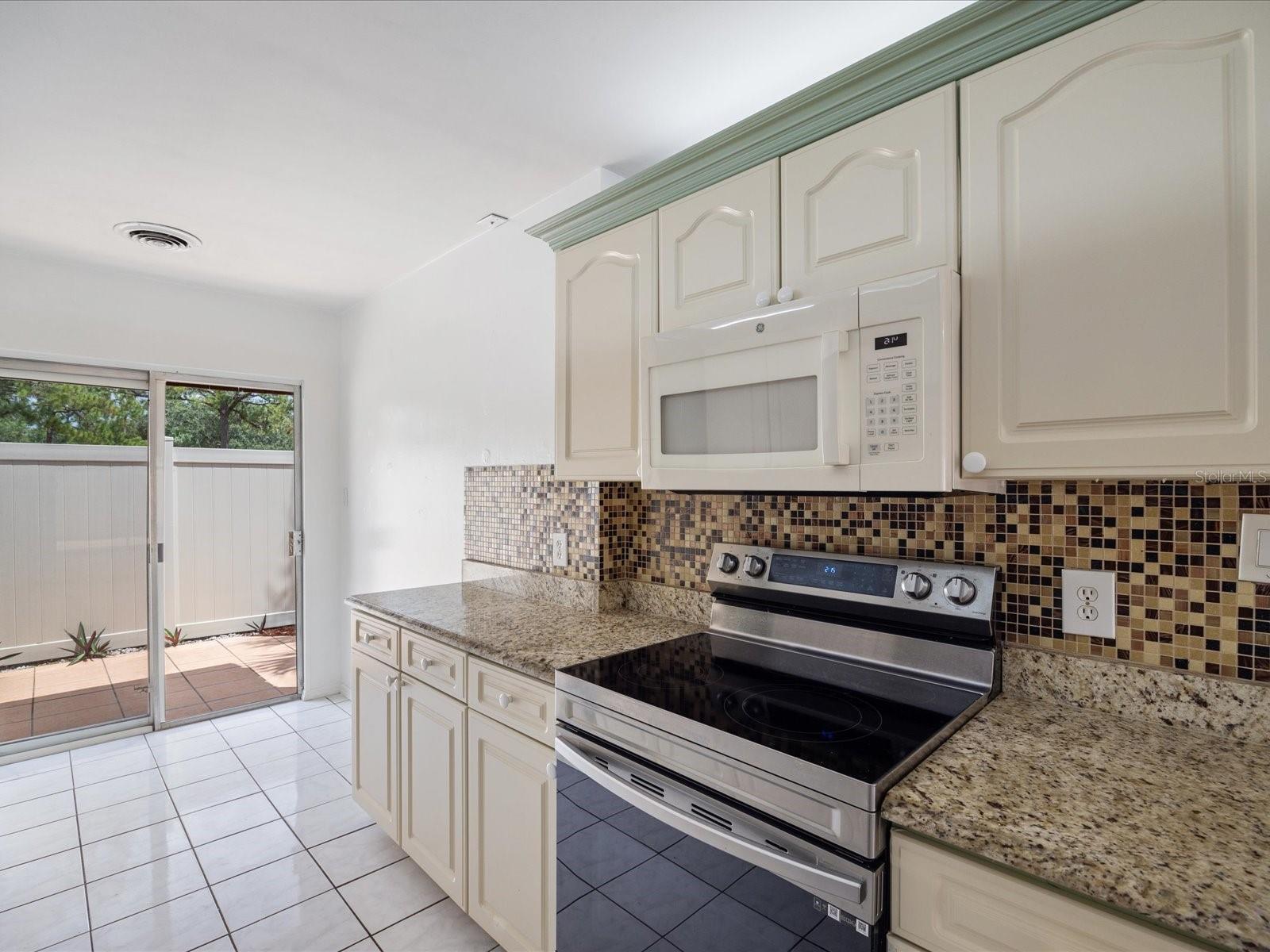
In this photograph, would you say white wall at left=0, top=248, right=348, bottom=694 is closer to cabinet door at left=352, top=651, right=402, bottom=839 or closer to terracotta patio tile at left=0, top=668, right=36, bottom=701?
terracotta patio tile at left=0, top=668, right=36, bottom=701

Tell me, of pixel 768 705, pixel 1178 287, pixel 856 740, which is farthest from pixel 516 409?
pixel 1178 287

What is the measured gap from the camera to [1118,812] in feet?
2.90

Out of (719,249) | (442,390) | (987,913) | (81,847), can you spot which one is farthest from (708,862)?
(81,847)

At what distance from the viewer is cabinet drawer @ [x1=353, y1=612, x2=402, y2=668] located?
7.24ft

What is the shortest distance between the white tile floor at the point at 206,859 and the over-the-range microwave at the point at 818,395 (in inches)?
65.2

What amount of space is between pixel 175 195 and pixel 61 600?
2.31 meters

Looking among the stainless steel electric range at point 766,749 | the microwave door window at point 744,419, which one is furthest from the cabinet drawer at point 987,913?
the microwave door window at point 744,419

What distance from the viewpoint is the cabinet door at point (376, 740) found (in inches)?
87.4

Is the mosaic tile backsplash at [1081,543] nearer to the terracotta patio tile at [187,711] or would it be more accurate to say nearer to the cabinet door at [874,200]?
the cabinet door at [874,200]

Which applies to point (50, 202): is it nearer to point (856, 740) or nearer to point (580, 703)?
point (580, 703)

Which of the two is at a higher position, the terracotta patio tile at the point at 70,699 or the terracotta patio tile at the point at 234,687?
the terracotta patio tile at the point at 70,699

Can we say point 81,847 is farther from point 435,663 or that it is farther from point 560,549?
point 560,549

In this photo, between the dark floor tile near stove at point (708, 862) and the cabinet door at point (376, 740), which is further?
the cabinet door at point (376, 740)

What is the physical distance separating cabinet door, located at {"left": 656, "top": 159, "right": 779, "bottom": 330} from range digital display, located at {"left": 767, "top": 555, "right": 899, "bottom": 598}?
2.22 feet
